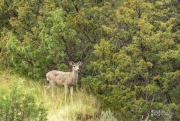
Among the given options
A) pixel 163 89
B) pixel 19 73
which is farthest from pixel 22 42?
pixel 163 89

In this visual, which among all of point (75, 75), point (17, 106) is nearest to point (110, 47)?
point (75, 75)

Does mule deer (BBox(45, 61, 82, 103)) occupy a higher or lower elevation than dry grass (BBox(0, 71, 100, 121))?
higher

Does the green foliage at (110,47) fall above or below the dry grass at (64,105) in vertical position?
above

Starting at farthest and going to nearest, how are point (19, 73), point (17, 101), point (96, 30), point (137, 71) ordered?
point (19, 73), point (96, 30), point (137, 71), point (17, 101)

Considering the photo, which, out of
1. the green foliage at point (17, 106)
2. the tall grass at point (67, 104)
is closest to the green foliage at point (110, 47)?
the tall grass at point (67, 104)

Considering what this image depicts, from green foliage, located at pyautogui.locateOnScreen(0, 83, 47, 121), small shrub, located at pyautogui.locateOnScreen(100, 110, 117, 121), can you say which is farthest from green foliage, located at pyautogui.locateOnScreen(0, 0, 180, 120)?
green foliage, located at pyautogui.locateOnScreen(0, 83, 47, 121)

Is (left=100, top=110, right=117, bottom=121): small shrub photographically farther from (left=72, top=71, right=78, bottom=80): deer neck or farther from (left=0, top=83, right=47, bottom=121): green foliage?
(left=0, top=83, right=47, bottom=121): green foliage

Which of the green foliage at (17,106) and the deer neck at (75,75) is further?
the deer neck at (75,75)

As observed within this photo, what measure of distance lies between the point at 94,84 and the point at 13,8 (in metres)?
4.71

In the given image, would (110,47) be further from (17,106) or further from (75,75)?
(17,106)

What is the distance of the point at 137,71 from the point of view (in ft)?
39.4

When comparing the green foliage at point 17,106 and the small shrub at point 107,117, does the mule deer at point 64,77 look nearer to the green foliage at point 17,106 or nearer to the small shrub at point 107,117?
the small shrub at point 107,117

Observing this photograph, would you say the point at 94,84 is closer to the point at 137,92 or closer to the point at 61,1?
the point at 137,92

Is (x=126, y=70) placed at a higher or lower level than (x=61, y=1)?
lower
